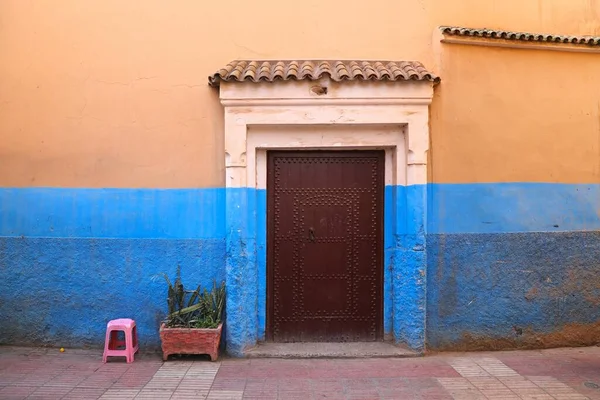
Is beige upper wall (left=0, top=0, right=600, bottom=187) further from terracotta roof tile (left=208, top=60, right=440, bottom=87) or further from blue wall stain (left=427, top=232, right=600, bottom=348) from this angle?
blue wall stain (left=427, top=232, right=600, bottom=348)

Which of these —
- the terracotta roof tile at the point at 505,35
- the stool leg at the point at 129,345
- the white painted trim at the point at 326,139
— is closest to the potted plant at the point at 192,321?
the stool leg at the point at 129,345

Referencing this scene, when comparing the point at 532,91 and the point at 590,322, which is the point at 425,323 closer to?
the point at 590,322

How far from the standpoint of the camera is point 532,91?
6.11m

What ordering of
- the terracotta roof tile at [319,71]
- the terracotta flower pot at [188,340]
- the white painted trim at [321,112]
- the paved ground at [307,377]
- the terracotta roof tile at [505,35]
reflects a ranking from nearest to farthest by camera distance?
1. the paved ground at [307,377]
2. the terracotta flower pot at [188,340]
3. the terracotta roof tile at [319,71]
4. the white painted trim at [321,112]
5. the terracotta roof tile at [505,35]

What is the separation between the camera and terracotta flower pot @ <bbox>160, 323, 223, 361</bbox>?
552 cm

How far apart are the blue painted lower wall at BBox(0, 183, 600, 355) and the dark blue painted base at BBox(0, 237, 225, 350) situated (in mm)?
11

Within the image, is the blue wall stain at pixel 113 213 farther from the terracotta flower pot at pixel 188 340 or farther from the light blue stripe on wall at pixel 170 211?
the terracotta flower pot at pixel 188 340

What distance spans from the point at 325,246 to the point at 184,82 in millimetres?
2497

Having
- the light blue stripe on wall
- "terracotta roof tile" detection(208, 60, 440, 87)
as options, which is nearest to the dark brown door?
the light blue stripe on wall

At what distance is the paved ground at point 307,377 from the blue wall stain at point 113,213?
1.38m

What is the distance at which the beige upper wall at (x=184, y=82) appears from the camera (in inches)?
235

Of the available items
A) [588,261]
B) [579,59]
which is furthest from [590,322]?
[579,59]

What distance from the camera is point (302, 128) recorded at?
5973 millimetres

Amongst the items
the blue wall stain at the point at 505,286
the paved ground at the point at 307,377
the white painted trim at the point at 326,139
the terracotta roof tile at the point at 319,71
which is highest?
the terracotta roof tile at the point at 319,71
